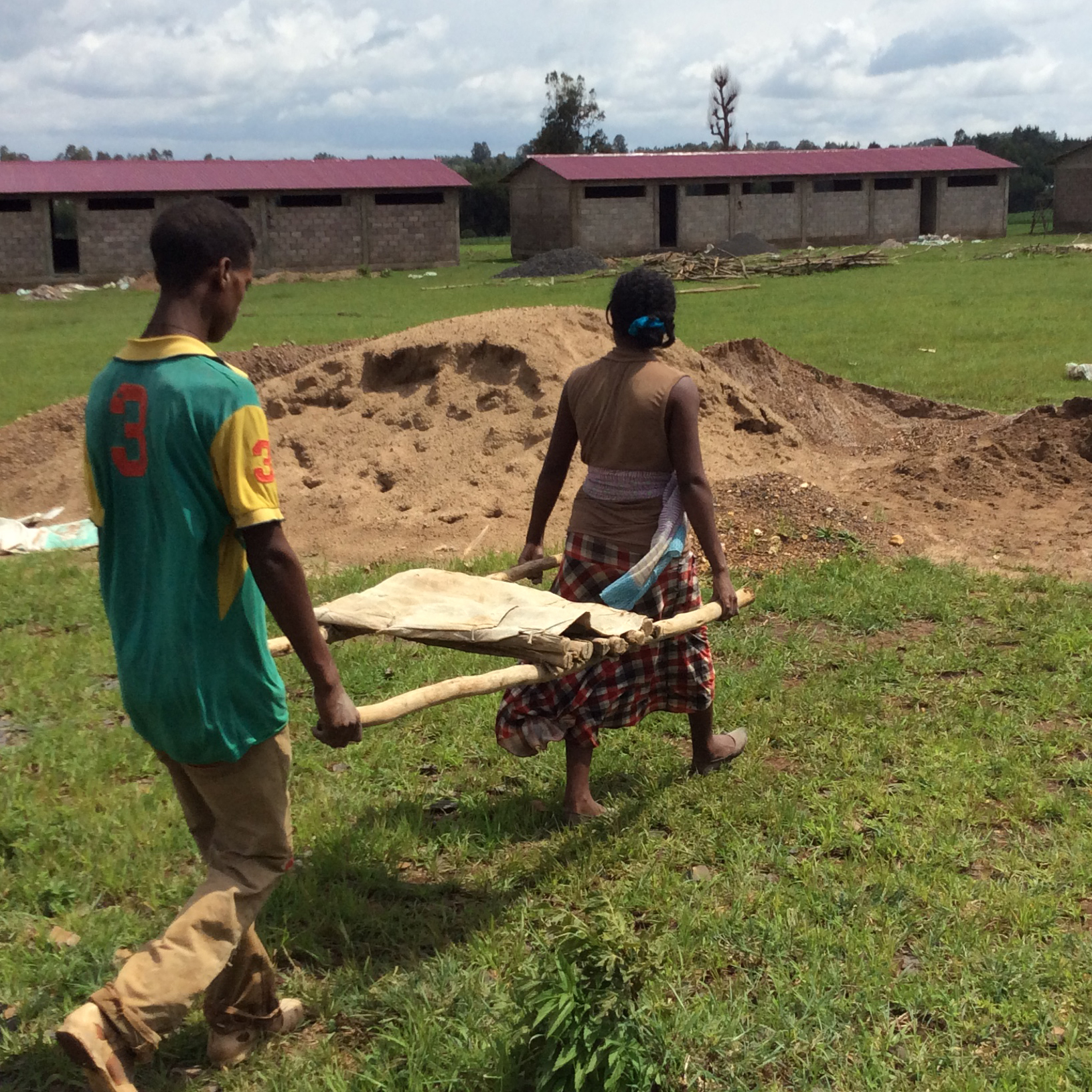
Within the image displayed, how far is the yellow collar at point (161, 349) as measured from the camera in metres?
2.48

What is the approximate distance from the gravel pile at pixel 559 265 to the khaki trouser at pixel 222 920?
31629mm

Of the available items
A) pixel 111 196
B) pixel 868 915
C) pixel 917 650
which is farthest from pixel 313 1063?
pixel 111 196

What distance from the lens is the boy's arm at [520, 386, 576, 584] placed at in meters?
4.30

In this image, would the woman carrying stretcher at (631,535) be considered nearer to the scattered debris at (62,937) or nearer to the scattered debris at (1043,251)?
the scattered debris at (62,937)

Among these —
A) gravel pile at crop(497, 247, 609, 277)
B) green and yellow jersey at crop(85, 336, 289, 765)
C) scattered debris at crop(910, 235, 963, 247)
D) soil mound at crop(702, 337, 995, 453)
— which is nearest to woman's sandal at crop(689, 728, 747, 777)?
green and yellow jersey at crop(85, 336, 289, 765)

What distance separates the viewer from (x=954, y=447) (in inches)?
386

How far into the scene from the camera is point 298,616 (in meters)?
2.59

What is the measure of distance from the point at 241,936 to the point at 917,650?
3.88m

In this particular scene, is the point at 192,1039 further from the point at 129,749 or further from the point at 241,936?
the point at 129,749

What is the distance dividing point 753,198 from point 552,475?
4093 centimetres

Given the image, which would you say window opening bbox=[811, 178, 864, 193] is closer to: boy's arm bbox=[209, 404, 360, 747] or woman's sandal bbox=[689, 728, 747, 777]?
woman's sandal bbox=[689, 728, 747, 777]

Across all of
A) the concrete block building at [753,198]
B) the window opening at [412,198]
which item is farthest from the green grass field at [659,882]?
the concrete block building at [753,198]

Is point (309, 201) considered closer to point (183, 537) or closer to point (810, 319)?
point (810, 319)

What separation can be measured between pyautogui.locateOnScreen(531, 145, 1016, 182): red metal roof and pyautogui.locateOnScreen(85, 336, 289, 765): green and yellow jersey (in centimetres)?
3931
